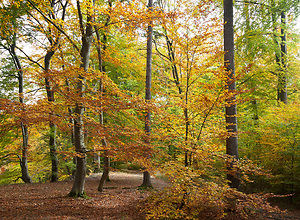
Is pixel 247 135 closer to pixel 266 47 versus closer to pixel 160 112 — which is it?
pixel 266 47

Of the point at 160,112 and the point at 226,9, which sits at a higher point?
the point at 226,9

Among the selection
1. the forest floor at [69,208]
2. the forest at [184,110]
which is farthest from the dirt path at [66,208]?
the forest at [184,110]

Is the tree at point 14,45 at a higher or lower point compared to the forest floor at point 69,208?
higher

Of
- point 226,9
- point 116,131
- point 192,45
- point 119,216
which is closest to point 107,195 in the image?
point 119,216

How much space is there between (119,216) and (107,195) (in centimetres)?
212

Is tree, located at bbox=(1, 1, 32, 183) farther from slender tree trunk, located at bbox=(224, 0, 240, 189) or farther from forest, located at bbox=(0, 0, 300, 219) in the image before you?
slender tree trunk, located at bbox=(224, 0, 240, 189)

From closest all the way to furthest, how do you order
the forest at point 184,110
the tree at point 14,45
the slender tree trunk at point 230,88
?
1. the forest at point 184,110
2. the slender tree trunk at point 230,88
3. the tree at point 14,45

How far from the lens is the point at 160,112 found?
482 cm

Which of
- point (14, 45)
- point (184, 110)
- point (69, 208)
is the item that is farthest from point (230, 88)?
point (14, 45)

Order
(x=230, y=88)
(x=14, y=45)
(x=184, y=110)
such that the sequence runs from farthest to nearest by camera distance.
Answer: (x=14, y=45)
(x=230, y=88)
(x=184, y=110)

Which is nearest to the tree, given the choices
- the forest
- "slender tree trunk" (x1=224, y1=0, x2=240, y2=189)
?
the forest

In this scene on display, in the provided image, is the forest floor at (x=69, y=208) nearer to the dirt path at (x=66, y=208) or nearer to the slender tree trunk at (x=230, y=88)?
the dirt path at (x=66, y=208)

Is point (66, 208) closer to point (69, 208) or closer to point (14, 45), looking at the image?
point (69, 208)

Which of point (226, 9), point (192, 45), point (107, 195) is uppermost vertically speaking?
point (226, 9)
